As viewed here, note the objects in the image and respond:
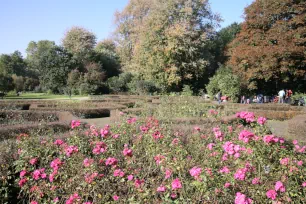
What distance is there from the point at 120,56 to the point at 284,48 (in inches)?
830

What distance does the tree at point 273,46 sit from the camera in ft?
72.1

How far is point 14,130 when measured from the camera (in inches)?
260

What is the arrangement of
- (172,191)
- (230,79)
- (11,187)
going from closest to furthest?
1. (172,191)
2. (11,187)
3. (230,79)

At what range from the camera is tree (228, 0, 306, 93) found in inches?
865

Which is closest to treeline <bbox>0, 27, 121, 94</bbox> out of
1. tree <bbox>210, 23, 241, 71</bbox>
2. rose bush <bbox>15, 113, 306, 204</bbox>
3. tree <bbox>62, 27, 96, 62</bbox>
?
tree <bbox>62, 27, 96, 62</bbox>

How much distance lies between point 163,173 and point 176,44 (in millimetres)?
23337

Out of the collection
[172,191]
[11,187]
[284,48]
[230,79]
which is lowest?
[11,187]

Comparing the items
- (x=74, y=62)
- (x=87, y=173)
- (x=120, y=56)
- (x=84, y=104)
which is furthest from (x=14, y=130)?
(x=120, y=56)

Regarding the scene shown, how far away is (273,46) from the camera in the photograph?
877 inches

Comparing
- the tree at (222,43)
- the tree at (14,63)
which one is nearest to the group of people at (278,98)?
the tree at (222,43)

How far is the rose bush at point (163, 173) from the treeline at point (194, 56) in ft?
50.8

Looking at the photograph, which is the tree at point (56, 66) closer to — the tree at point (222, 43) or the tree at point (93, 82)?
the tree at point (93, 82)

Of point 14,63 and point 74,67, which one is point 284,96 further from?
point 14,63

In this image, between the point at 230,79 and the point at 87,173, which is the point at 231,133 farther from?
the point at 230,79
